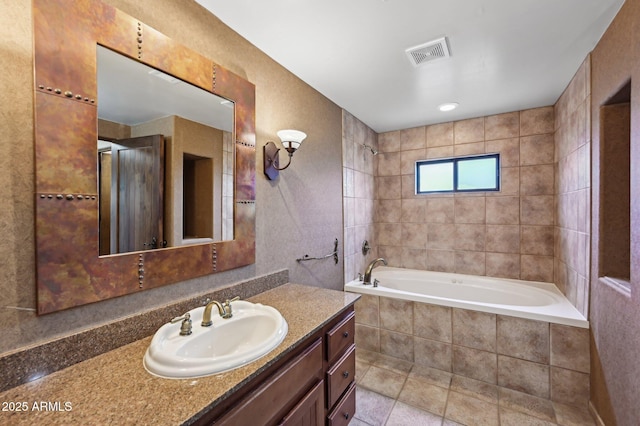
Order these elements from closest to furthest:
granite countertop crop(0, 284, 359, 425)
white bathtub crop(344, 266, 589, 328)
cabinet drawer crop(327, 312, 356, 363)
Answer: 1. granite countertop crop(0, 284, 359, 425)
2. cabinet drawer crop(327, 312, 356, 363)
3. white bathtub crop(344, 266, 589, 328)

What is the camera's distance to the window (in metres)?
3.21

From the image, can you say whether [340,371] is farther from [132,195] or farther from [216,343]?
[132,195]

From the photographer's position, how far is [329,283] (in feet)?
8.45

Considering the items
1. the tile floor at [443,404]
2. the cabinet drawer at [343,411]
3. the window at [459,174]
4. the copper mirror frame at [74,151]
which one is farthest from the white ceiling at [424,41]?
the tile floor at [443,404]

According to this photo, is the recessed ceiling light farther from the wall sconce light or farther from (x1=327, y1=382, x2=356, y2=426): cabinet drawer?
(x1=327, y1=382, x2=356, y2=426): cabinet drawer

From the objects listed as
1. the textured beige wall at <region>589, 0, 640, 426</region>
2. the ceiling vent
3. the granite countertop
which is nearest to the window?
the textured beige wall at <region>589, 0, 640, 426</region>

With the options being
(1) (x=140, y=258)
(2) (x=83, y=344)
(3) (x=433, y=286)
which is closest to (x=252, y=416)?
(2) (x=83, y=344)

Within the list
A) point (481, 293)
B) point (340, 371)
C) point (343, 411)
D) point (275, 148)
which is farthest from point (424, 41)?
point (481, 293)

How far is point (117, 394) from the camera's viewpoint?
2.62 feet

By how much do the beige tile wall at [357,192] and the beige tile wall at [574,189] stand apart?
1676 mm

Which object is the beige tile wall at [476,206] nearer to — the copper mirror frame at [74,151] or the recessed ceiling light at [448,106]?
the recessed ceiling light at [448,106]

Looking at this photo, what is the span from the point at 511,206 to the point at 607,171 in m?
1.38

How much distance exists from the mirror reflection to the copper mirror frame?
4 centimetres

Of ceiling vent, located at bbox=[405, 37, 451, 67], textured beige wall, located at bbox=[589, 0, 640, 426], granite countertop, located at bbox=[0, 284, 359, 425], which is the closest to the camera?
granite countertop, located at bbox=[0, 284, 359, 425]
